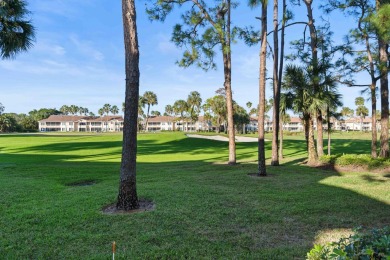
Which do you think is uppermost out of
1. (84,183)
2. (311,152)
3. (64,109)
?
(64,109)

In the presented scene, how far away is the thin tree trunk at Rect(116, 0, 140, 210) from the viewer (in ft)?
20.2

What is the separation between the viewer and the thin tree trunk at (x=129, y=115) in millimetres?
6148

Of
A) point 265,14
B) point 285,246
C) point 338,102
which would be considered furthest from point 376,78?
point 285,246

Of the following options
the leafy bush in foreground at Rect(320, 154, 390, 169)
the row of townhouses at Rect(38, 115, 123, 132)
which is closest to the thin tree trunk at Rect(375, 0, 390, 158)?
the leafy bush in foreground at Rect(320, 154, 390, 169)

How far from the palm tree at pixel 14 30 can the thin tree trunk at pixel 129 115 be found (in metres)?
6.24

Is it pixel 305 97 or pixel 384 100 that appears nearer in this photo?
pixel 384 100

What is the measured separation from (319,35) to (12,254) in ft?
50.8

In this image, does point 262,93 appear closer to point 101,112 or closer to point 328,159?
point 328,159

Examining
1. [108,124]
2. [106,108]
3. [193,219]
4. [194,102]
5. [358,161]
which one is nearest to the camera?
[193,219]

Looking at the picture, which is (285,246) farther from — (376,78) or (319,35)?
(319,35)

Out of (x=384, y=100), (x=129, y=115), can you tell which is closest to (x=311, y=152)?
(x=384, y=100)

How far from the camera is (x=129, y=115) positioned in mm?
6156

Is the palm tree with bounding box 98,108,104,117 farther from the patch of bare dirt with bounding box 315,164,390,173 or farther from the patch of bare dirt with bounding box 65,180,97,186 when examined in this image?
the patch of bare dirt with bounding box 315,164,390,173

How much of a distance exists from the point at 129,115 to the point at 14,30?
7.32 m
